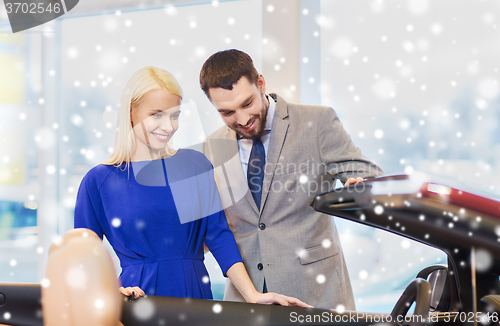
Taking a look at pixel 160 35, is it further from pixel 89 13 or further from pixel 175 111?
pixel 175 111

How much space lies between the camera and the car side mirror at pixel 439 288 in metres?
0.52

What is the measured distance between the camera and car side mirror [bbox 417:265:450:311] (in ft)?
1.72

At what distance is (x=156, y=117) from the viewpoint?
1.12 m

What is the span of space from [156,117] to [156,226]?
1.06 ft

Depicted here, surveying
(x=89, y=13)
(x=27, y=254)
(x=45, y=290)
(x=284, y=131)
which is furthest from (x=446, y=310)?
(x=27, y=254)

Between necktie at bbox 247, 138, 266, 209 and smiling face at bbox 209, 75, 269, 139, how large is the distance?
45mm

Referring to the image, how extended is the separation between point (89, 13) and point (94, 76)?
427mm
